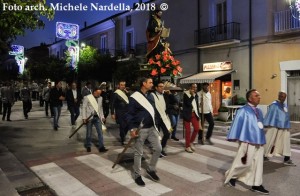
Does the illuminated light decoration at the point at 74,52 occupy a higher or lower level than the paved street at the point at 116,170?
higher

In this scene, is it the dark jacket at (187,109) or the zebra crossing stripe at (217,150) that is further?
the dark jacket at (187,109)

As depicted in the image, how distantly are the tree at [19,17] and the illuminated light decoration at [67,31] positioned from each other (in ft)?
69.1

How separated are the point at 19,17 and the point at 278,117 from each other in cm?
686

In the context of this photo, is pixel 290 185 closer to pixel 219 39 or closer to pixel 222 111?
pixel 222 111

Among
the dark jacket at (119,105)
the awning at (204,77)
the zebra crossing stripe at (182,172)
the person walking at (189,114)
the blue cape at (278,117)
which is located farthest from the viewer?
the awning at (204,77)

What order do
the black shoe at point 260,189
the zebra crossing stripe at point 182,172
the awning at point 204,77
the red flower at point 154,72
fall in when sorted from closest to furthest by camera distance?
1. the black shoe at point 260,189
2. the zebra crossing stripe at point 182,172
3. the red flower at point 154,72
4. the awning at point 204,77

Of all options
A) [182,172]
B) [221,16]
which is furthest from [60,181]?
[221,16]

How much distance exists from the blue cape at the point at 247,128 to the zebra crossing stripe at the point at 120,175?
1471 millimetres

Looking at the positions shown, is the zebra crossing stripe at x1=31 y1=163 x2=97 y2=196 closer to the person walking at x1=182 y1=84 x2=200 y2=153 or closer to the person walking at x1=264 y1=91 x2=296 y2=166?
the person walking at x1=182 y1=84 x2=200 y2=153

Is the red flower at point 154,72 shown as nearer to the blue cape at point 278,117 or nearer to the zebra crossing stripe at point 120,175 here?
the zebra crossing stripe at point 120,175

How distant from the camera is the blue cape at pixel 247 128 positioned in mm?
5441

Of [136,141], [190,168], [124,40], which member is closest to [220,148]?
[190,168]

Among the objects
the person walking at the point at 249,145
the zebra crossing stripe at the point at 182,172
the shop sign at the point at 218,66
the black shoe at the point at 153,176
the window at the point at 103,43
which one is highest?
the window at the point at 103,43

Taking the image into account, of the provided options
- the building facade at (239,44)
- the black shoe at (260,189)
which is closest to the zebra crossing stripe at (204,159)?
the black shoe at (260,189)
